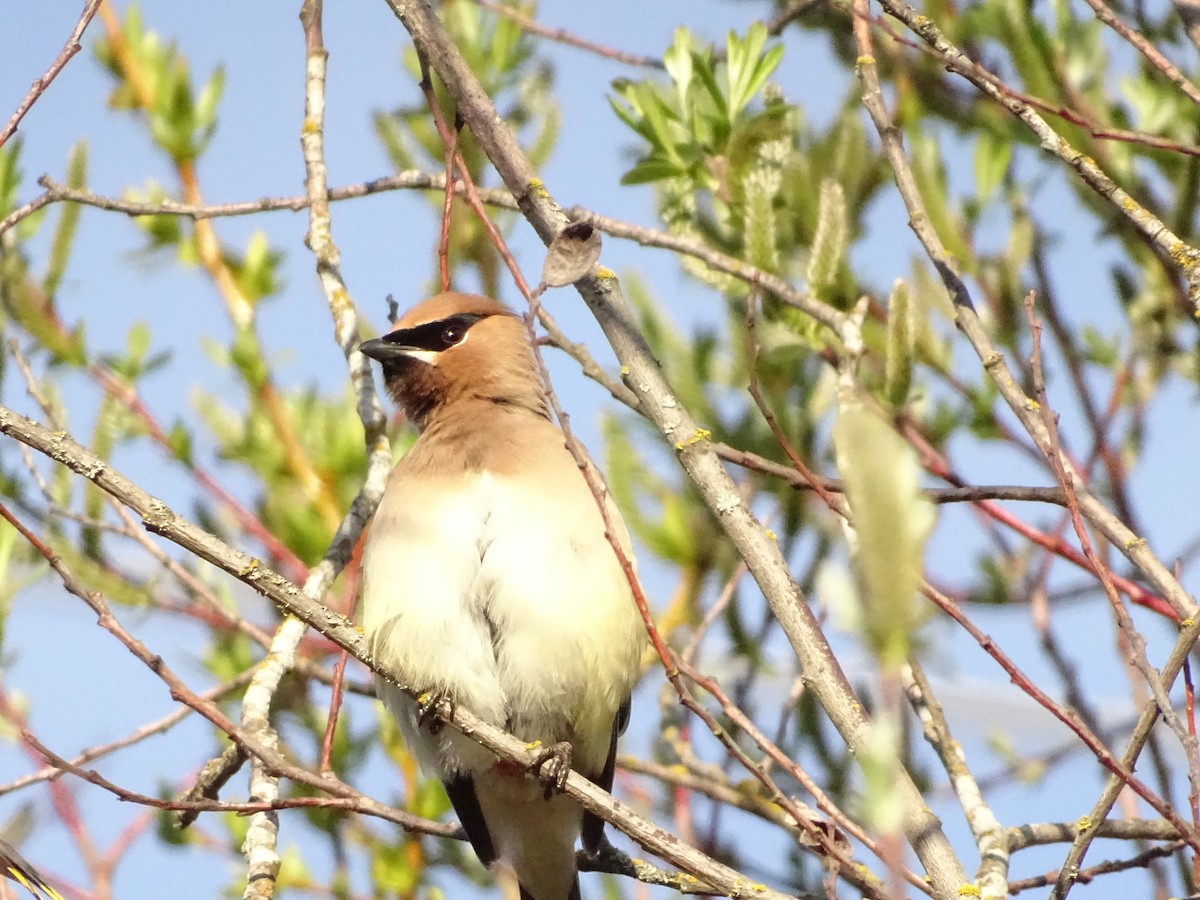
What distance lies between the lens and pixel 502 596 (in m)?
3.84

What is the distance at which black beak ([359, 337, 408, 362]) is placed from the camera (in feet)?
14.2

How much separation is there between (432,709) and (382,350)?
4.19 ft

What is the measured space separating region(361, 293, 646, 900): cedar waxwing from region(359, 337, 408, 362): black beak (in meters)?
0.02

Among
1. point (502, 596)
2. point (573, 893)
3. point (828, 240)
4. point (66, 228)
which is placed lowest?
point (573, 893)

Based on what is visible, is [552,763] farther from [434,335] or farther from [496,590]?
[434,335]

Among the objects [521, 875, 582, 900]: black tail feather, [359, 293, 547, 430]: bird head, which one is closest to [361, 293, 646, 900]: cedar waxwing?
[359, 293, 547, 430]: bird head

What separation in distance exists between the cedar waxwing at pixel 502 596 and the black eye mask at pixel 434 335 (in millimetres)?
232

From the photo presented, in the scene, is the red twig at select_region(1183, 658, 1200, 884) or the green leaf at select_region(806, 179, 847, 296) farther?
the green leaf at select_region(806, 179, 847, 296)

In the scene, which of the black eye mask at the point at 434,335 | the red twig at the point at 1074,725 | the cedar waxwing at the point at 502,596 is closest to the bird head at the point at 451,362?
the black eye mask at the point at 434,335

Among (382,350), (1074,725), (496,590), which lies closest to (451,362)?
(382,350)

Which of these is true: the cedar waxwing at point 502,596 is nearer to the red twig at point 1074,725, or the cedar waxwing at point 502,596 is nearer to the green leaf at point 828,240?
the green leaf at point 828,240

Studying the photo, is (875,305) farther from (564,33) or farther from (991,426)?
(564,33)

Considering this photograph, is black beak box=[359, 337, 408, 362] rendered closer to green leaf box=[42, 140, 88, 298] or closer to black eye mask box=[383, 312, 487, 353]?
black eye mask box=[383, 312, 487, 353]

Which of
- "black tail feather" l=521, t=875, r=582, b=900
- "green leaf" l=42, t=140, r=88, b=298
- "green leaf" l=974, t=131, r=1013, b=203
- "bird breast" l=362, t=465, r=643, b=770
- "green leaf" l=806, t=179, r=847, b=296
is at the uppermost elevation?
"green leaf" l=974, t=131, r=1013, b=203
